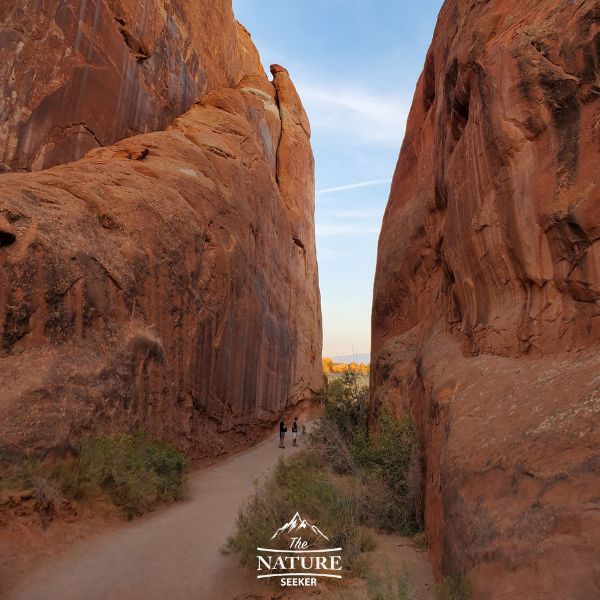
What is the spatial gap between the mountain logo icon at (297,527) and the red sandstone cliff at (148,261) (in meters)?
4.72

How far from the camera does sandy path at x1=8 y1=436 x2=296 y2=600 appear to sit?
6109 millimetres

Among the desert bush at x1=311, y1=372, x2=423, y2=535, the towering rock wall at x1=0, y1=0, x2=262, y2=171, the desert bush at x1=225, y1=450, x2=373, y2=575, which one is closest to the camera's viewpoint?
the desert bush at x1=225, y1=450, x2=373, y2=575

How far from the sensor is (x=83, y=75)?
18078 mm

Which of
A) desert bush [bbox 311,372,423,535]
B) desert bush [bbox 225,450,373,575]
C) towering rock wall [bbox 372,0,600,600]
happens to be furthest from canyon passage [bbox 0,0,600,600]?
desert bush [bbox 225,450,373,575]

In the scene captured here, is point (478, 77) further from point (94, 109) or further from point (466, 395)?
point (94, 109)

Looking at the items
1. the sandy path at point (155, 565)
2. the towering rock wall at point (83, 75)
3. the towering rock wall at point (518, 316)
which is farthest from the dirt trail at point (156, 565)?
the towering rock wall at point (83, 75)

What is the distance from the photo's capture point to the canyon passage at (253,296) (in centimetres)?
539

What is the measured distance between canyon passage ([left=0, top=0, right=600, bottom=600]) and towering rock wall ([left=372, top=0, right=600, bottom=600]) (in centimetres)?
3

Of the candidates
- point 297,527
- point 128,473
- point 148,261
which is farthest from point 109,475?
point 148,261

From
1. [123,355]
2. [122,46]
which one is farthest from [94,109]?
[123,355]

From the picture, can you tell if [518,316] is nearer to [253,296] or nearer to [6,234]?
[6,234]

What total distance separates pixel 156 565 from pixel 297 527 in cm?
218

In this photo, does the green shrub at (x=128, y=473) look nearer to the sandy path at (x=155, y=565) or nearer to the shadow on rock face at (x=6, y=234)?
the sandy path at (x=155, y=565)

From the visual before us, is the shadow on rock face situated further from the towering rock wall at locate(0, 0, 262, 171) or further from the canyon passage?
the towering rock wall at locate(0, 0, 262, 171)
